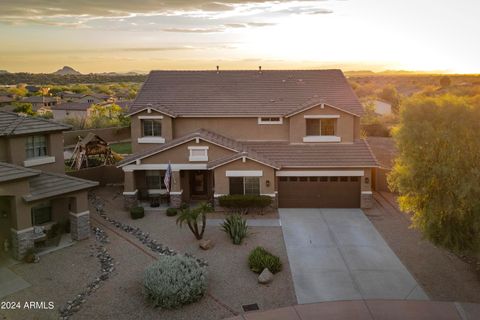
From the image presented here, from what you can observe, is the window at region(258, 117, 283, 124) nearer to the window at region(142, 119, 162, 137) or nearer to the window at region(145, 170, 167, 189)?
the window at region(142, 119, 162, 137)

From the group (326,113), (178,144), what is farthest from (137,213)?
(326,113)

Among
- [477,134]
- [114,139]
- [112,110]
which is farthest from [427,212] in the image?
[112,110]

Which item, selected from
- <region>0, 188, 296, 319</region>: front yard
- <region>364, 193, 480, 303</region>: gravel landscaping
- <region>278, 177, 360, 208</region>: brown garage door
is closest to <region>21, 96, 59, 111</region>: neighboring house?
<region>0, 188, 296, 319</region>: front yard

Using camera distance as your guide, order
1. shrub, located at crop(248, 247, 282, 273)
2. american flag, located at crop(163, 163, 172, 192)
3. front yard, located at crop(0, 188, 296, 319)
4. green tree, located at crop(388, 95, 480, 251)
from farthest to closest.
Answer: american flag, located at crop(163, 163, 172, 192), shrub, located at crop(248, 247, 282, 273), green tree, located at crop(388, 95, 480, 251), front yard, located at crop(0, 188, 296, 319)

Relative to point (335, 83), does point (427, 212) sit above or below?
below

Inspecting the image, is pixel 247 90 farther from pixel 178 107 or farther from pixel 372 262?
pixel 372 262

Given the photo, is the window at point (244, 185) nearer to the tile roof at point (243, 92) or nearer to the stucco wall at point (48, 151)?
the tile roof at point (243, 92)
